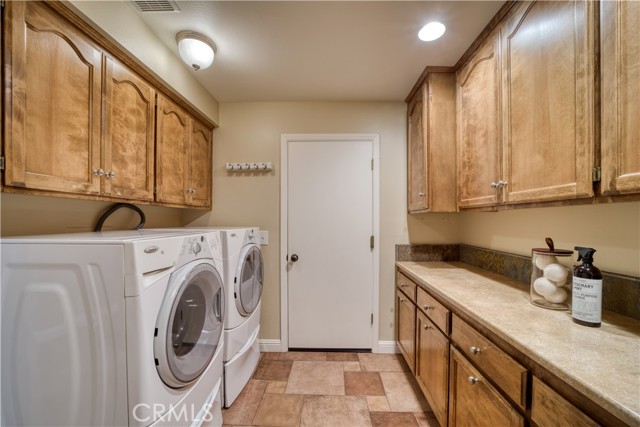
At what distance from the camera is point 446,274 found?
167cm

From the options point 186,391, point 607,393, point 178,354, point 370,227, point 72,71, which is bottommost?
point 186,391

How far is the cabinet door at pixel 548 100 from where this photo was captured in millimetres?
831

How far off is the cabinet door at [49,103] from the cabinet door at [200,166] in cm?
80

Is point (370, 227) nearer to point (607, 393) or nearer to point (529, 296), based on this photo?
point (529, 296)

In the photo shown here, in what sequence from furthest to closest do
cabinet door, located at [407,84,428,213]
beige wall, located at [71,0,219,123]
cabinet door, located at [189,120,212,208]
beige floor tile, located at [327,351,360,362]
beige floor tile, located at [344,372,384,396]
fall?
beige floor tile, located at [327,351,360,362], cabinet door, located at [189,120,212,208], cabinet door, located at [407,84,428,213], beige floor tile, located at [344,372,384,396], beige wall, located at [71,0,219,123]

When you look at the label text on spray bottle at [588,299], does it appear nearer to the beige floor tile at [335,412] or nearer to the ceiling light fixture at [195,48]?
the beige floor tile at [335,412]

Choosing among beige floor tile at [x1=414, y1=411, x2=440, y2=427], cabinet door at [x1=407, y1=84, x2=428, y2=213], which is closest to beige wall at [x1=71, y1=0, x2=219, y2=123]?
cabinet door at [x1=407, y1=84, x2=428, y2=213]

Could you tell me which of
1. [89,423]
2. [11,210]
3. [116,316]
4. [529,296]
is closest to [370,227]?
[529,296]

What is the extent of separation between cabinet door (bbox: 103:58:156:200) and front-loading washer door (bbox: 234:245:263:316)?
2.38ft

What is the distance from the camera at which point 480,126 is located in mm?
1430

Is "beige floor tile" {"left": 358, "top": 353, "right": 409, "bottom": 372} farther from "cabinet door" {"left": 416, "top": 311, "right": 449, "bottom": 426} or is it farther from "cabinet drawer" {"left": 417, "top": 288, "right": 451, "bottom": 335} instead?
"cabinet drawer" {"left": 417, "top": 288, "right": 451, "bottom": 335}

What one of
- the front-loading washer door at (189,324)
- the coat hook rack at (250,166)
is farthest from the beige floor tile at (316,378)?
the coat hook rack at (250,166)

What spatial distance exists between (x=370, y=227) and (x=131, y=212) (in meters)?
1.90

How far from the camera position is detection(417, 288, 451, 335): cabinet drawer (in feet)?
4.09
